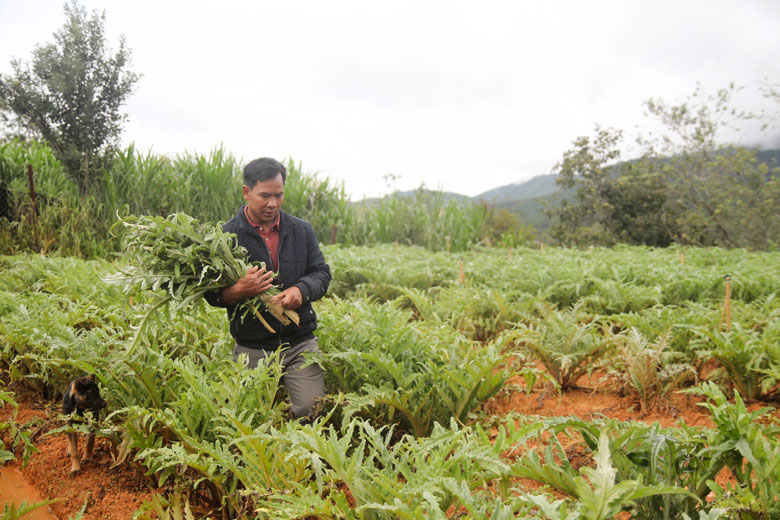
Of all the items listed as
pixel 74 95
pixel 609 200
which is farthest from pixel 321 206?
pixel 609 200

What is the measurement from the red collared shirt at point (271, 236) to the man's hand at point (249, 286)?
0.45 meters

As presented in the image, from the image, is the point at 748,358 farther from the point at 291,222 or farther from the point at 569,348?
the point at 291,222

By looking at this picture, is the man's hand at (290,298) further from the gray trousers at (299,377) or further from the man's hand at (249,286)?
the gray trousers at (299,377)

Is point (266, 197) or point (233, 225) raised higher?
point (266, 197)

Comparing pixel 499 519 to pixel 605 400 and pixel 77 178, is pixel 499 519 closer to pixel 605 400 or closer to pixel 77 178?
pixel 605 400

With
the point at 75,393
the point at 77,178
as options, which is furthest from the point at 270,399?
the point at 77,178

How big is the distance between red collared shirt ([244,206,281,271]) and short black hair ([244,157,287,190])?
26cm

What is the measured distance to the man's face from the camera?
113 inches

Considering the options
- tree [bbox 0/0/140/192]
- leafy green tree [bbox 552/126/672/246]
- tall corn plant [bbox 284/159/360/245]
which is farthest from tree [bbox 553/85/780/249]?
tree [bbox 0/0/140/192]

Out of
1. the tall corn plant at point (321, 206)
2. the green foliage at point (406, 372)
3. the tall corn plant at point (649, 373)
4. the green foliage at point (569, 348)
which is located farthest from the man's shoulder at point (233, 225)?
the tall corn plant at point (321, 206)

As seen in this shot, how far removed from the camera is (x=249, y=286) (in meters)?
2.61

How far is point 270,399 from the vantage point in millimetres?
2480

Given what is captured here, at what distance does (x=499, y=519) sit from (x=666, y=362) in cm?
284

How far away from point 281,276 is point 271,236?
0.27 m
